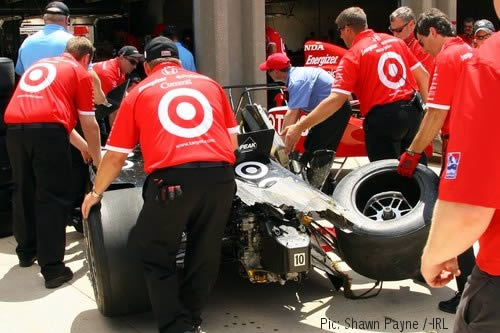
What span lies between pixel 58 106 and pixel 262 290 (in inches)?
77.4

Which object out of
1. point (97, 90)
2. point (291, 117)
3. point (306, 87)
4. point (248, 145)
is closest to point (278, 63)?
point (306, 87)

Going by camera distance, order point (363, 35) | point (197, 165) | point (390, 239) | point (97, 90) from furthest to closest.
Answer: point (97, 90)
point (363, 35)
point (390, 239)
point (197, 165)

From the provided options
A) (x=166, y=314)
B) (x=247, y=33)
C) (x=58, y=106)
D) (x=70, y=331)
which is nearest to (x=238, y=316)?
(x=166, y=314)

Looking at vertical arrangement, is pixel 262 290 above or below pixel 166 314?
below

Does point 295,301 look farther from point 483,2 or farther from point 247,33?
point 483,2

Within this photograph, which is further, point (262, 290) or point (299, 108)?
point (299, 108)

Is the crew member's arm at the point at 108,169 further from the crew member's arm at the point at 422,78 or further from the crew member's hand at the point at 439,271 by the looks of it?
the crew member's arm at the point at 422,78

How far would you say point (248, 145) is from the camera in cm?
469

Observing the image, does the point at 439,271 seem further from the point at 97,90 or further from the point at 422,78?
the point at 97,90

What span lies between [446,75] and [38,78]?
289cm

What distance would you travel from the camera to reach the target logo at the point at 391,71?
5.43 metres

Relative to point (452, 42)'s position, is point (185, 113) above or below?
below

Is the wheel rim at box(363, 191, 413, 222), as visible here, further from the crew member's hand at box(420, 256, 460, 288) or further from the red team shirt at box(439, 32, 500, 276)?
the red team shirt at box(439, 32, 500, 276)

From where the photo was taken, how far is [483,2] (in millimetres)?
19781
